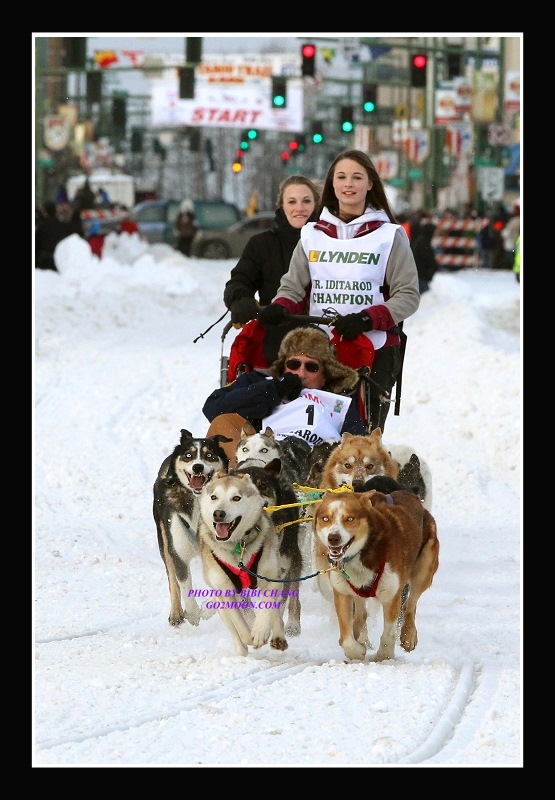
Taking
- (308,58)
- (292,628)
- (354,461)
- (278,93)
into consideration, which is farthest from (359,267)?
(278,93)

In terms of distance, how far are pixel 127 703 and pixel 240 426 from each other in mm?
1902

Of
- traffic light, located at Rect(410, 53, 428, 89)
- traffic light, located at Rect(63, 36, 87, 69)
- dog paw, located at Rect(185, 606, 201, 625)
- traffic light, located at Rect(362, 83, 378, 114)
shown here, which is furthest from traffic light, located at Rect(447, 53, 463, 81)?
dog paw, located at Rect(185, 606, 201, 625)

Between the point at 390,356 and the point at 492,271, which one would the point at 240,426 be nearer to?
the point at 390,356

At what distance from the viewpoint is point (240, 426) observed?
6777 mm

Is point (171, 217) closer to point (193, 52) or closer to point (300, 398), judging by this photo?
point (193, 52)

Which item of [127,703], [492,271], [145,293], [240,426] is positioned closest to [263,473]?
[240,426]

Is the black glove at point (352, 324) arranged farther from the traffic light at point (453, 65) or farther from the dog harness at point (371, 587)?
the traffic light at point (453, 65)

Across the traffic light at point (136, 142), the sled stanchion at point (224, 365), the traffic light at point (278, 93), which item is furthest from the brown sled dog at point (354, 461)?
the traffic light at point (136, 142)

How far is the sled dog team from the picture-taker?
5.66 metres

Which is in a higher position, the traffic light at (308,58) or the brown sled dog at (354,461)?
the traffic light at (308,58)

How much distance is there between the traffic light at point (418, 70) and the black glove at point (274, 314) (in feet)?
84.1

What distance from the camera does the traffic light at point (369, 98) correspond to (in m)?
36.2

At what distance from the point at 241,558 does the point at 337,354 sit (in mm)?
1492

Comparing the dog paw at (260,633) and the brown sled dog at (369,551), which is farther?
the dog paw at (260,633)
